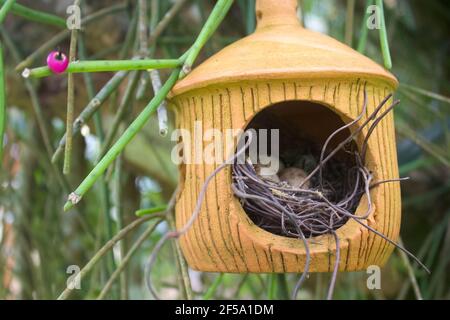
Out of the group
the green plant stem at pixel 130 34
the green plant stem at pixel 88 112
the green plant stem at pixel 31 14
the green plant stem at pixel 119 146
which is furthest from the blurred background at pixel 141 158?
the green plant stem at pixel 119 146

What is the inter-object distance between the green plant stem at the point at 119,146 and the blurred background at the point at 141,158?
414 millimetres

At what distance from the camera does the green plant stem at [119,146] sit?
0.65 m

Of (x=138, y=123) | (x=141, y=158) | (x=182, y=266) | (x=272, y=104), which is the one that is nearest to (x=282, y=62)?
(x=272, y=104)

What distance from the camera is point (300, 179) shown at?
2.97 ft

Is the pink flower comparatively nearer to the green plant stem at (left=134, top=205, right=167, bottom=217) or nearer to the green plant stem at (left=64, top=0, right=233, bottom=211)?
the green plant stem at (left=64, top=0, right=233, bottom=211)

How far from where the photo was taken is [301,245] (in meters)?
0.76

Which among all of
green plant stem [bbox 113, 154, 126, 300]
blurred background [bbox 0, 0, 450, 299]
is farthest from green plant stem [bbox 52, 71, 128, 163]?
blurred background [bbox 0, 0, 450, 299]

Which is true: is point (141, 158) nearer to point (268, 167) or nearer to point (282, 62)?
point (268, 167)

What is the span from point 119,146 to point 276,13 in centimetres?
27

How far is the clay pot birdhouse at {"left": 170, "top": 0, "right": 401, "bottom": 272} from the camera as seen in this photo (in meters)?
0.74

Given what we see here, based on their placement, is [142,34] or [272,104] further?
[142,34]

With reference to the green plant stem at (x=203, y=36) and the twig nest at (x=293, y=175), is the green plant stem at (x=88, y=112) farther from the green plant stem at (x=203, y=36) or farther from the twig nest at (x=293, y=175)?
the twig nest at (x=293, y=175)
